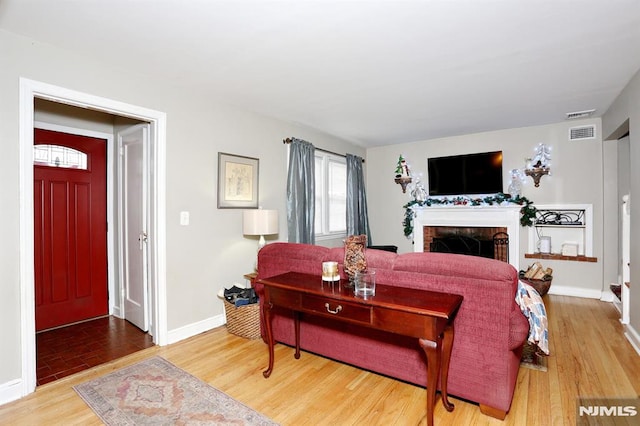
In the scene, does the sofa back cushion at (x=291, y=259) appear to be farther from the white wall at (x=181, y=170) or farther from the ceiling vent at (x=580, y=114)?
the ceiling vent at (x=580, y=114)

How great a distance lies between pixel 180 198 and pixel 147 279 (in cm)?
90

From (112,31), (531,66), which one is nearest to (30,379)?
(112,31)

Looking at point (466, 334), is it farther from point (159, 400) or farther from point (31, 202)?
point (31, 202)

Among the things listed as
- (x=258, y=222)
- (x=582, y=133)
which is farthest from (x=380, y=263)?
(x=582, y=133)

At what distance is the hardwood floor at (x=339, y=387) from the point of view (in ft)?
6.26

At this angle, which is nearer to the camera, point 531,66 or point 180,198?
point 531,66

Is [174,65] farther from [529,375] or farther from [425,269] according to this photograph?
[529,375]

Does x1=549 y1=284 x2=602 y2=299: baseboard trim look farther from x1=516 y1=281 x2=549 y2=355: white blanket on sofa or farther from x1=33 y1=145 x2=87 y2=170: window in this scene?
x1=33 y1=145 x2=87 y2=170: window

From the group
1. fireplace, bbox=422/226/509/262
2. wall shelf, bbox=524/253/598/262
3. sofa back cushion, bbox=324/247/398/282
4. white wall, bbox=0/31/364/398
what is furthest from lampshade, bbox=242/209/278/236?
wall shelf, bbox=524/253/598/262

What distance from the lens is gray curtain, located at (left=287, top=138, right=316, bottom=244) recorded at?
430 cm

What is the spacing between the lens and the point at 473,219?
4996 millimetres

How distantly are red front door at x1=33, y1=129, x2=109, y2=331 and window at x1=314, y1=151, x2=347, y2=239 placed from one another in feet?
9.19

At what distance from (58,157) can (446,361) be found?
4.06m

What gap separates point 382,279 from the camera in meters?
2.17
